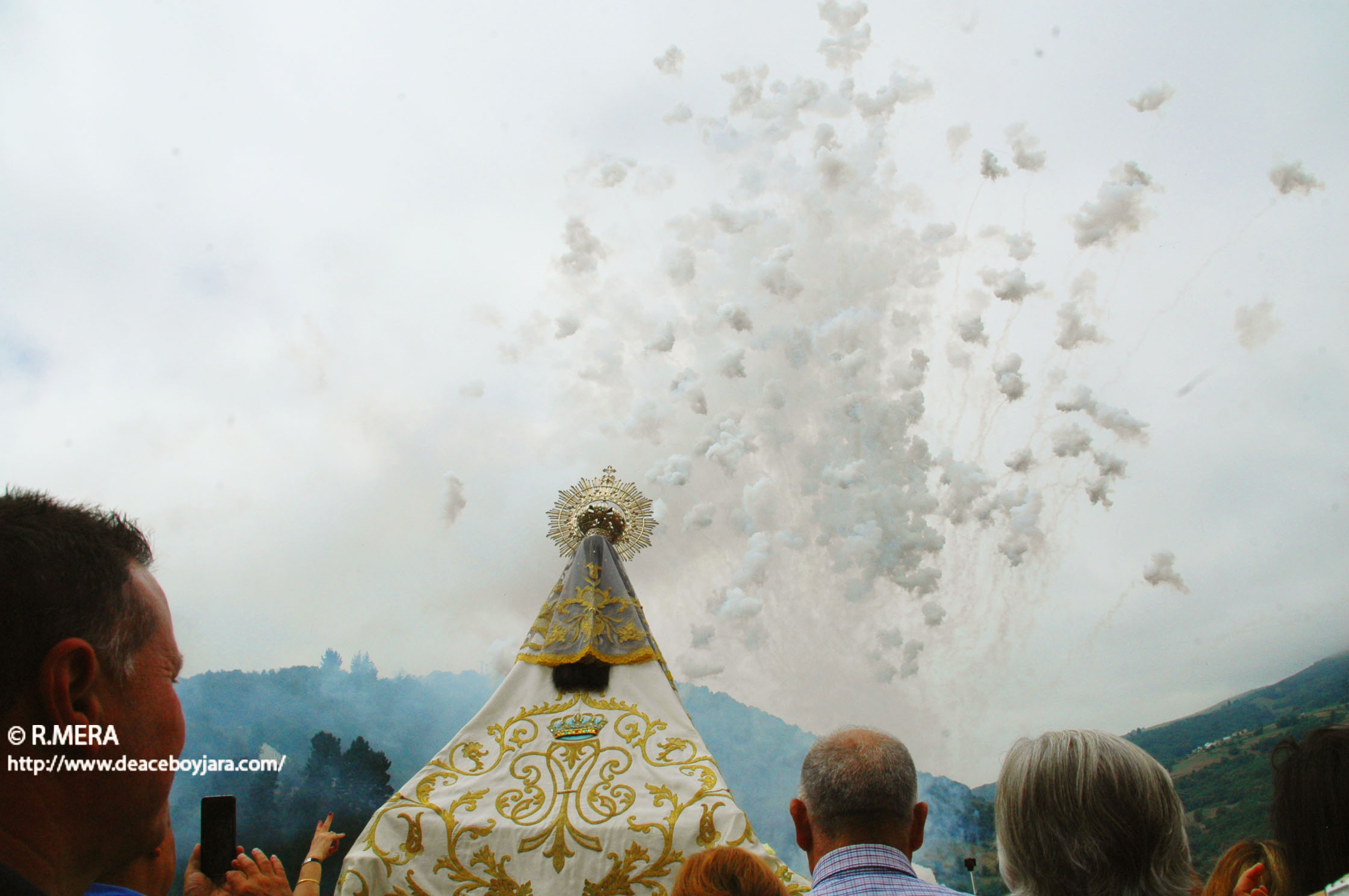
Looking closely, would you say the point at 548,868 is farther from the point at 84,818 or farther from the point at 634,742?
the point at 84,818

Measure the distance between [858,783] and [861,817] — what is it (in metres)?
0.09

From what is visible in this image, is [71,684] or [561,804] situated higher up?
[71,684]

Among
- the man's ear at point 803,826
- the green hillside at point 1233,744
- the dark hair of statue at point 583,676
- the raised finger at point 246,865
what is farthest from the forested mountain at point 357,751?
the raised finger at point 246,865

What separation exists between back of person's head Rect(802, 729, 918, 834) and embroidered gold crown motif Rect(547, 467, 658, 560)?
3.66m

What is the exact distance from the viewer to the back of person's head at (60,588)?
35.8 inches

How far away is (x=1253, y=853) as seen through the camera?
6.55 ft

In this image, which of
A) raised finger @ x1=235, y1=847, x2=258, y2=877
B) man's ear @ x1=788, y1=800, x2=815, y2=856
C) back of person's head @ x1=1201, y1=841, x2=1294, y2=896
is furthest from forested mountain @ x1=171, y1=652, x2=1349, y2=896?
raised finger @ x1=235, y1=847, x2=258, y2=877

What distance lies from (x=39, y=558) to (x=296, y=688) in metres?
20.1

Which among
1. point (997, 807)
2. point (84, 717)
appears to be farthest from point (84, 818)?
point (997, 807)

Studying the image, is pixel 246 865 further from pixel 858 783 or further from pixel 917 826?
pixel 917 826

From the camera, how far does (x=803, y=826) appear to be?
2340 mm

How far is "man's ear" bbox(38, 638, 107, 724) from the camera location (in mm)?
914

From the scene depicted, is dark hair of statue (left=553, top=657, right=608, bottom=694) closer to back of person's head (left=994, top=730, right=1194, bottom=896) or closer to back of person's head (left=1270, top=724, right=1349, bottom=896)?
back of person's head (left=994, top=730, right=1194, bottom=896)

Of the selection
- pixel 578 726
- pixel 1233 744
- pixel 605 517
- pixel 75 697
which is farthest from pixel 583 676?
pixel 1233 744
